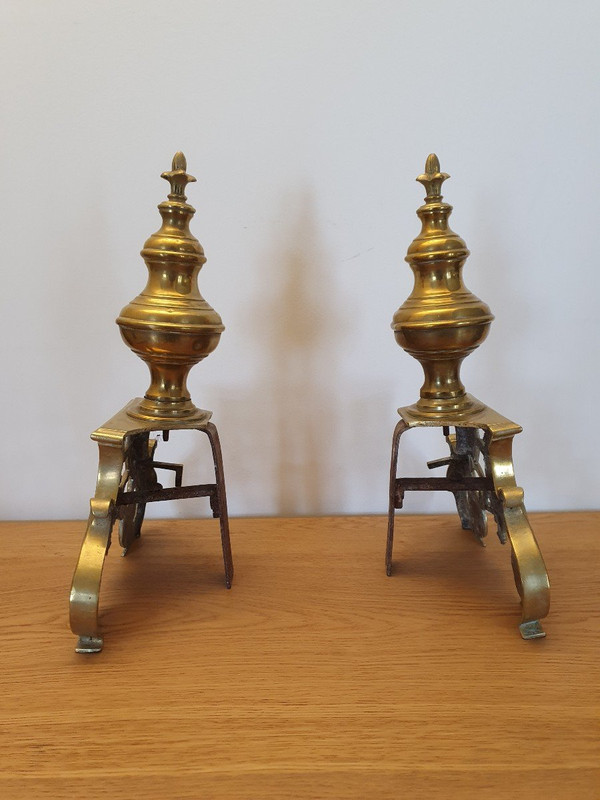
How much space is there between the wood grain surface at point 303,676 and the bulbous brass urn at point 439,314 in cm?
26

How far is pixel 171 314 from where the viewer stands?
726mm

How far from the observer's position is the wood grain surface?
500 mm

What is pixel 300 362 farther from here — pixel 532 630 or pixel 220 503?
pixel 532 630

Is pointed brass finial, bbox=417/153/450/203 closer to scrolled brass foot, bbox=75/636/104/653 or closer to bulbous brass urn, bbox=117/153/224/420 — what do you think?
bulbous brass urn, bbox=117/153/224/420

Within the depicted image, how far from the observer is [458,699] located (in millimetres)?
587

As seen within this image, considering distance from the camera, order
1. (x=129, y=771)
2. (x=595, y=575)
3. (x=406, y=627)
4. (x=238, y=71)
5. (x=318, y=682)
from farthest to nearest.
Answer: (x=238, y=71) → (x=595, y=575) → (x=406, y=627) → (x=318, y=682) → (x=129, y=771)

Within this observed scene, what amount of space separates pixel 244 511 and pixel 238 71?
0.74 meters

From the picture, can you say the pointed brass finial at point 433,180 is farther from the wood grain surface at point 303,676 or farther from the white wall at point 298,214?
the wood grain surface at point 303,676

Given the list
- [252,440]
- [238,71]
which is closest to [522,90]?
[238,71]

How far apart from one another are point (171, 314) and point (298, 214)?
Answer: 39cm

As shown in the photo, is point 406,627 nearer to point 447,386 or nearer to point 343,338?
point 447,386

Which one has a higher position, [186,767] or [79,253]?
[79,253]

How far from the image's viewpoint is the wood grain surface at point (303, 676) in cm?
50

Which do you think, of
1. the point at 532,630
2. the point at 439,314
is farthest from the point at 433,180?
the point at 532,630
